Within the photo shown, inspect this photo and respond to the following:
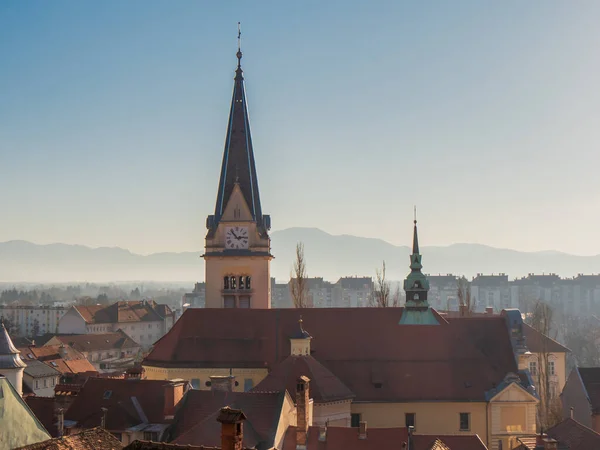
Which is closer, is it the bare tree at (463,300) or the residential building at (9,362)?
the residential building at (9,362)

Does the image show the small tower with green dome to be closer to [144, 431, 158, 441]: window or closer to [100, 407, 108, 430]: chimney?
[144, 431, 158, 441]: window

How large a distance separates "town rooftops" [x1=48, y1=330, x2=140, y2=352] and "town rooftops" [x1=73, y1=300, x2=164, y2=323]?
19220 mm

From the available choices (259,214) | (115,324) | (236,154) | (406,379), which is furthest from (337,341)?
(115,324)

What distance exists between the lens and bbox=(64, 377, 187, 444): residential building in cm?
Answer: 4462

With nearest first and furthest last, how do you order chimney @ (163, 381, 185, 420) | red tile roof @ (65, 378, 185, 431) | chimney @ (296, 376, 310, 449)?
chimney @ (296, 376, 310, 449) < chimney @ (163, 381, 185, 420) < red tile roof @ (65, 378, 185, 431)

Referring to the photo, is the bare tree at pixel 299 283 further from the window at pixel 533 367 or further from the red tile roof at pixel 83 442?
the red tile roof at pixel 83 442

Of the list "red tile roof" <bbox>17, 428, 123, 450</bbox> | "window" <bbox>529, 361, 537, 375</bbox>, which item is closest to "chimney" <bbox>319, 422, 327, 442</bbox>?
"red tile roof" <bbox>17, 428, 123, 450</bbox>

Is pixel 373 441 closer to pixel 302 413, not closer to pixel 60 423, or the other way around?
pixel 302 413

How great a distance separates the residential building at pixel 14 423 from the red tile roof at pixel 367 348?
25.4 metres

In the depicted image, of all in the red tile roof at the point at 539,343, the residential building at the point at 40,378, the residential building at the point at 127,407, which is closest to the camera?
the residential building at the point at 127,407

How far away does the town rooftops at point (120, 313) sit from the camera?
154 meters

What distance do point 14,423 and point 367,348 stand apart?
30.5m

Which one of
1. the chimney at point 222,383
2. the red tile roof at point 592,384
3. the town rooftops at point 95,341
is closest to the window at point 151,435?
the chimney at point 222,383

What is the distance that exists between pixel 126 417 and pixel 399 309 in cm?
2100
